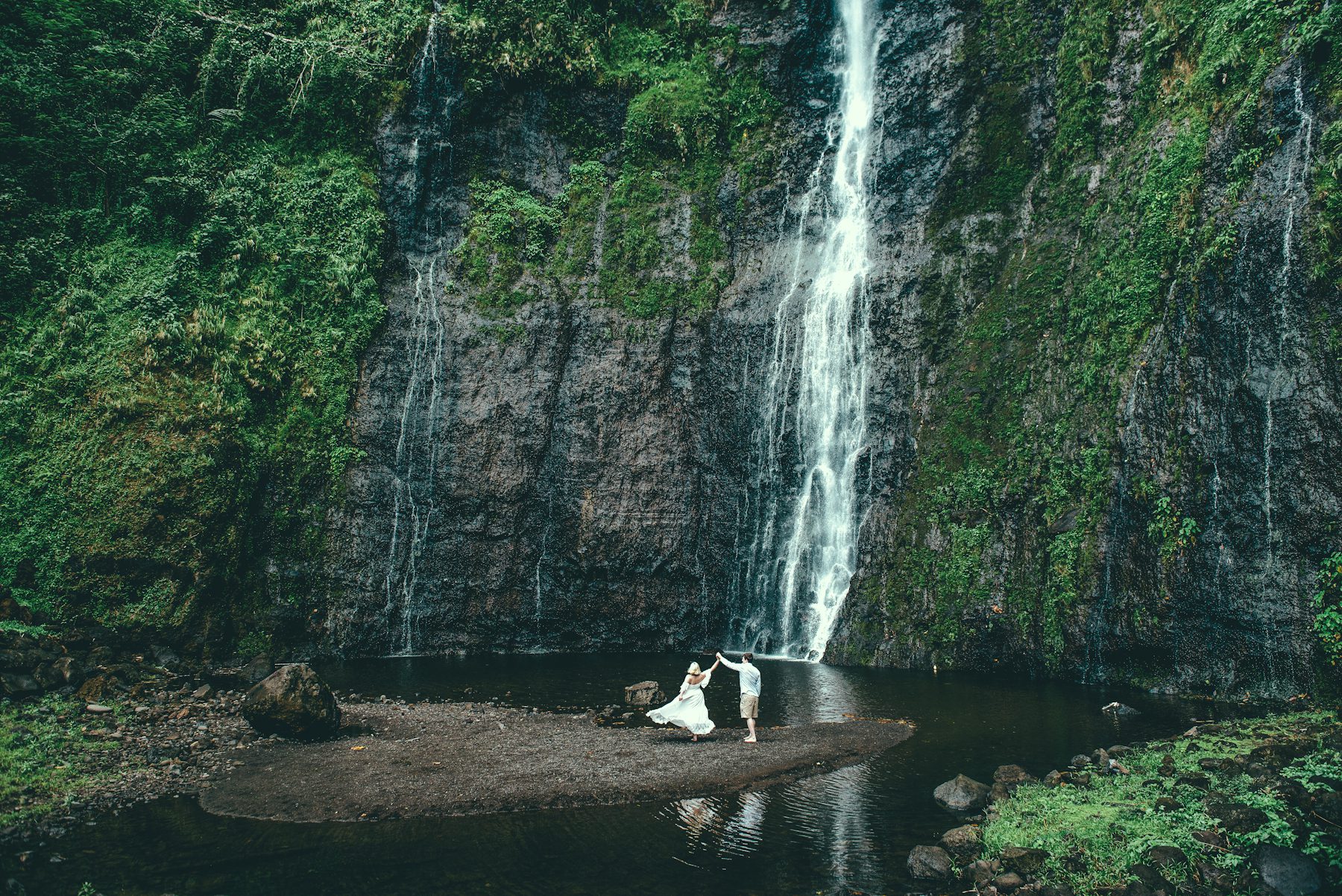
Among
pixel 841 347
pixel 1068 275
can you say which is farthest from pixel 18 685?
pixel 1068 275

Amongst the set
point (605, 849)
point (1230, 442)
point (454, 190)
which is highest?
point (454, 190)

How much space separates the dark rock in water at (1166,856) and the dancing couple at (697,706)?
6.60 m

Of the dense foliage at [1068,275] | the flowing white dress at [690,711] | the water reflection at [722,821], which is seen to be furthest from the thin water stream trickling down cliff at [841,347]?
the water reflection at [722,821]

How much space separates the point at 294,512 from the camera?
22219 millimetres

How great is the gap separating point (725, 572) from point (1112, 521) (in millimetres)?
11343

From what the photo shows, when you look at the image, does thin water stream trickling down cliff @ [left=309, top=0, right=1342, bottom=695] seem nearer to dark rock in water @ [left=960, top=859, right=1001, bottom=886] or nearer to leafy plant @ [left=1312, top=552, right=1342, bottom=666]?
leafy plant @ [left=1312, top=552, right=1342, bottom=666]

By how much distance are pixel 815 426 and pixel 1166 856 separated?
729 inches

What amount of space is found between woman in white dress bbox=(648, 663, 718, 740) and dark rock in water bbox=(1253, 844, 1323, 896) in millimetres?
7734

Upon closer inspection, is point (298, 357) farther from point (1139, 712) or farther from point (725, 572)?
point (1139, 712)

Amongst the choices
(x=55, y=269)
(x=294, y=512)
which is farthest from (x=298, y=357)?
(x=55, y=269)

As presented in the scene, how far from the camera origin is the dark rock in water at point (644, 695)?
15.9 meters

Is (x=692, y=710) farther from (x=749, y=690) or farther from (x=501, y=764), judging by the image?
(x=501, y=764)

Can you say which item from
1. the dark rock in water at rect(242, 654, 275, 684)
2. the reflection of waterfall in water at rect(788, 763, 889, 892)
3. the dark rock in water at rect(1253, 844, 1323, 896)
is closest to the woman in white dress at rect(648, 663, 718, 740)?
the reflection of waterfall in water at rect(788, 763, 889, 892)

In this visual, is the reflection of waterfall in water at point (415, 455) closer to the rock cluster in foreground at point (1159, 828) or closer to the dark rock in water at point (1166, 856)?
the rock cluster in foreground at point (1159, 828)
